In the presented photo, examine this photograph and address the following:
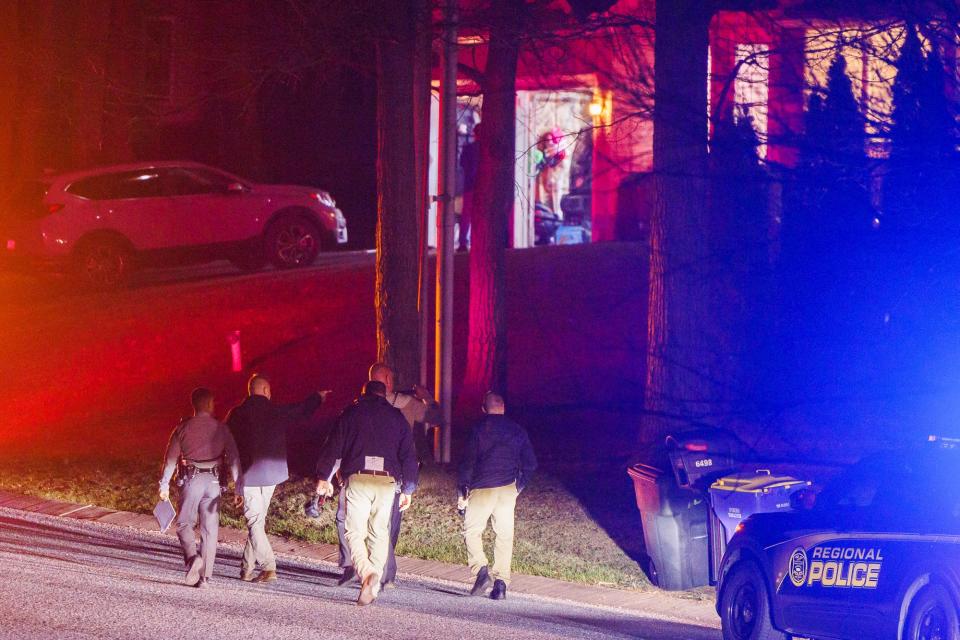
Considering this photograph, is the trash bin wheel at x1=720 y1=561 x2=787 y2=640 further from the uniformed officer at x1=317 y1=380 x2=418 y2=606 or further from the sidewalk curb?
the uniformed officer at x1=317 y1=380 x2=418 y2=606

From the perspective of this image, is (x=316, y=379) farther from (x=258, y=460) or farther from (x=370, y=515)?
(x=370, y=515)

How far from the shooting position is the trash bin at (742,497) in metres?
10.0

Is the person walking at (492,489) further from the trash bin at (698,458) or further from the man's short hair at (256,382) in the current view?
the man's short hair at (256,382)

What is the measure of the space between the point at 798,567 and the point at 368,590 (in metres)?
2.98

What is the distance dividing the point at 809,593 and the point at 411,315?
270 inches

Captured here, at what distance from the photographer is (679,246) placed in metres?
12.7

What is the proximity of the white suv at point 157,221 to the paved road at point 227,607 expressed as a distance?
10401 millimetres

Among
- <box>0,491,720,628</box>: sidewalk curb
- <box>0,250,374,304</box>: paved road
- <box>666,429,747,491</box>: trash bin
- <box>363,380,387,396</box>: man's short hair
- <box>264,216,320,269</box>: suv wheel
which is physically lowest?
<box>0,491,720,628</box>: sidewalk curb

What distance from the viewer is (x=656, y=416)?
12.9 m

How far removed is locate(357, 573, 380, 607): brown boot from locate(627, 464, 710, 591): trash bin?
2.41 meters

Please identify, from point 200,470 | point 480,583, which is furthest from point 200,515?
point 480,583

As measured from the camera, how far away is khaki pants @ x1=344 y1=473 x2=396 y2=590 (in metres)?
9.56

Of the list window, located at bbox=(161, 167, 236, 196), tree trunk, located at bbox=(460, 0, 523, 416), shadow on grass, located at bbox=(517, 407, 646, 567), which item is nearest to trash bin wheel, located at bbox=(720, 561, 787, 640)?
shadow on grass, located at bbox=(517, 407, 646, 567)

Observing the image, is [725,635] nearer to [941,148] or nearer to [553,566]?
[553,566]
